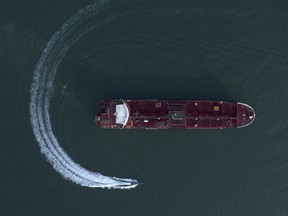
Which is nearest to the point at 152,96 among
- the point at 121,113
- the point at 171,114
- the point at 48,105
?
the point at 171,114

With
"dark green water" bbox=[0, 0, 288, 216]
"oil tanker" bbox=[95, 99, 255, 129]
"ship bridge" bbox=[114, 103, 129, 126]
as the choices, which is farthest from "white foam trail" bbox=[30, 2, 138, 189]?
"ship bridge" bbox=[114, 103, 129, 126]

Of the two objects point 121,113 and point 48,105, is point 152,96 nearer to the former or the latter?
point 121,113

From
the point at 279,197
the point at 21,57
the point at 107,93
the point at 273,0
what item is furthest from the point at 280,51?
the point at 21,57

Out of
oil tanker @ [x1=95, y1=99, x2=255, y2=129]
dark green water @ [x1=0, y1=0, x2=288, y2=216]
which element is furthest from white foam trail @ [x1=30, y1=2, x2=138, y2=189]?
oil tanker @ [x1=95, y1=99, x2=255, y2=129]

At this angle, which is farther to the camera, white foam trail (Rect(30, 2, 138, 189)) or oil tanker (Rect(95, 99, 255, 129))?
white foam trail (Rect(30, 2, 138, 189))

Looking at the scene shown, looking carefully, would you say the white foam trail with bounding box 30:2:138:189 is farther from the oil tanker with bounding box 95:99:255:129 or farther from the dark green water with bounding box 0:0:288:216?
the oil tanker with bounding box 95:99:255:129
